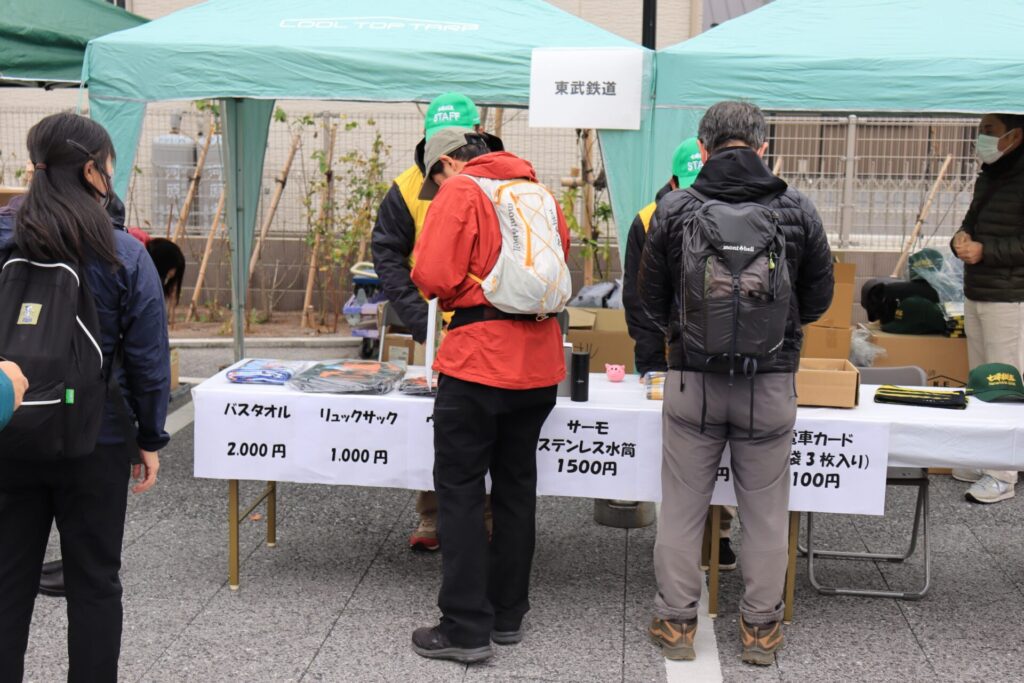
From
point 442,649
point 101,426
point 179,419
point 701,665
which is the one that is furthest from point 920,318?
point 101,426

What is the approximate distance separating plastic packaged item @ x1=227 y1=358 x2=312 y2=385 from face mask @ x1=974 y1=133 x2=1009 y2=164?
3667 millimetres

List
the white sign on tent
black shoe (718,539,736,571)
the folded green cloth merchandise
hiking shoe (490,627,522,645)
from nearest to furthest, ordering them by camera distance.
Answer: hiking shoe (490,627,522,645) → the folded green cloth merchandise → black shoe (718,539,736,571) → the white sign on tent

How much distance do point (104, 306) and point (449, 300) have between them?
3.72 feet

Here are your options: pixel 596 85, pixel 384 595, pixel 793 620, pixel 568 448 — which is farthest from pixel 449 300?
pixel 596 85

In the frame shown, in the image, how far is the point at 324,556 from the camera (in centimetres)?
472

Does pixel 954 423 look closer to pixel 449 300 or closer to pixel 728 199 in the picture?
pixel 728 199

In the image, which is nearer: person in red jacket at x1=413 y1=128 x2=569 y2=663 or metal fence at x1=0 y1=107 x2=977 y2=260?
person in red jacket at x1=413 y1=128 x2=569 y2=663

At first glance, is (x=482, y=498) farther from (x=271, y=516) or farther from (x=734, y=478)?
(x=271, y=516)

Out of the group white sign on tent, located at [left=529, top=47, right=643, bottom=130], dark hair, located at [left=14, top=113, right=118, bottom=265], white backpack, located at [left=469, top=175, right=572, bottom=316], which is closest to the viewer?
dark hair, located at [left=14, top=113, right=118, bottom=265]

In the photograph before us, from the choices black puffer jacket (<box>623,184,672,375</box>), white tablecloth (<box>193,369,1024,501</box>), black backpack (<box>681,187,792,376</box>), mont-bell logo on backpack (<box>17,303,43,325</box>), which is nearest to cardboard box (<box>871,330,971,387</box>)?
white tablecloth (<box>193,369,1024,501</box>)

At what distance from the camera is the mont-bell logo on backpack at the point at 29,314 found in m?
2.65

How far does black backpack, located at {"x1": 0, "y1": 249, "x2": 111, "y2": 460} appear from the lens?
2.62 m

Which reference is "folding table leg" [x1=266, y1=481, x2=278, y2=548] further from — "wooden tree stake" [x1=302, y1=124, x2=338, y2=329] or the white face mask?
"wooden tree stake" [x1=302, y1=124, x2=338, y2=329]

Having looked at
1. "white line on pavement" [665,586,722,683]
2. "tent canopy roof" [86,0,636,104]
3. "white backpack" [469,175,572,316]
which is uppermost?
"tent canopy roof" [86,0,636,104]
